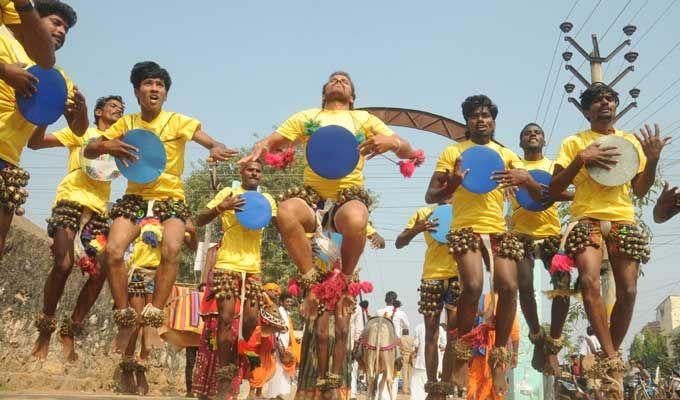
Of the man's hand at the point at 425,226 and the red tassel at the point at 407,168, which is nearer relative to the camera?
the red tassel at the point at 407,168

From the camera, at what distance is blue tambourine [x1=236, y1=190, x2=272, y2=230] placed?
26.8 ft

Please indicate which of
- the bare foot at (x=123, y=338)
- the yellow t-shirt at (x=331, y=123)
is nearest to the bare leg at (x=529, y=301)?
the yellow t-shirt at (x=331, y=123)

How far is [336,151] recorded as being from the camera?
18.3 ft

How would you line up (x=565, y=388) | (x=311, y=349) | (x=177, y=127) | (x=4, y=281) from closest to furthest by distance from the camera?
1. (x=311, y=349)
2. (x=177, y=127)
3. (x=4, y=281)
4. (x=565, y=388)

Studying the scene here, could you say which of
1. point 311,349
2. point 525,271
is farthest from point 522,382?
point 311,349

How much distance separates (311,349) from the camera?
5645 mm

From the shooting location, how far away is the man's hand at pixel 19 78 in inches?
178

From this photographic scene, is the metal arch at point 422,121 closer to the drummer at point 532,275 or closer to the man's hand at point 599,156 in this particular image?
the drummer at point 532,275

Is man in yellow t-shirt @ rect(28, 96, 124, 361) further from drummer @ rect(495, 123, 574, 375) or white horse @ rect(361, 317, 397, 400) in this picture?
white horse @ rect(361, 317, 397, 400)

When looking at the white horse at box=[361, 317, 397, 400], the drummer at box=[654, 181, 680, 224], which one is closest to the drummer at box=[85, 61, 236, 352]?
the drummer at box=[654, 181, 680, 224]

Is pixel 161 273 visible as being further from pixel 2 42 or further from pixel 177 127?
pixel 2 42

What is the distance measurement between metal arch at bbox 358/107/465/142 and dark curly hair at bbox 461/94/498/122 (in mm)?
19237

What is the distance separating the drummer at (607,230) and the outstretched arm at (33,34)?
4.24m

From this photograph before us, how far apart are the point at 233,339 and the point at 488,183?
3.23 metres
